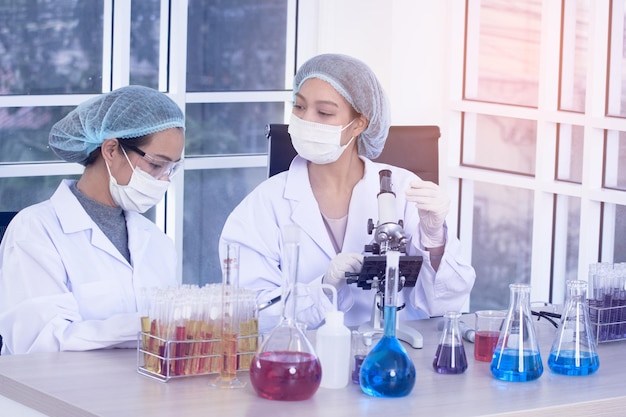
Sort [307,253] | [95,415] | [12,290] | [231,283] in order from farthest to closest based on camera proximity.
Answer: [307,253] < [12,290] < [231,283] < [95,415]

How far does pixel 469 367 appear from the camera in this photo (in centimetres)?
226

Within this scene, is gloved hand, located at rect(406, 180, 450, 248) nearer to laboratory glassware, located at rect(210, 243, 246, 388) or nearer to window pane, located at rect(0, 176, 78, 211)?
laboratory glassware, located at rect(210, 243, 246, 388)

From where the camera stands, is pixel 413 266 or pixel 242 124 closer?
pixel 413 266

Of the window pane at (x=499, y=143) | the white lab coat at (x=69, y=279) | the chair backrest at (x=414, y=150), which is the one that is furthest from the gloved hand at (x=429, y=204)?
the window pane at (x=499, y=143)

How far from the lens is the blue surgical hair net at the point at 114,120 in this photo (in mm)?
2666

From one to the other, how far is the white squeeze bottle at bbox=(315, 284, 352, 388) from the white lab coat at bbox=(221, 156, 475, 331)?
1.88 ft

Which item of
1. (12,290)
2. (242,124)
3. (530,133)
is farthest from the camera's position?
(242,124)

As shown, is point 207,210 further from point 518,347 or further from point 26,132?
point 518,347

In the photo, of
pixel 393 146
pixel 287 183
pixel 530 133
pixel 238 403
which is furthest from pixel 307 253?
pixel 530 133

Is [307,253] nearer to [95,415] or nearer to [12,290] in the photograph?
[12,290]

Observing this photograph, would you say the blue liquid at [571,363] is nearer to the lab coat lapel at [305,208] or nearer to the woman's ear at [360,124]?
the lab coat lapel at [305,208]

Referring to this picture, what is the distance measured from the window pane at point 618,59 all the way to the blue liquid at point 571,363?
67.8 inches

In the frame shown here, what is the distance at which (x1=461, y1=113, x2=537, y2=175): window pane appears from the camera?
414 centimetres

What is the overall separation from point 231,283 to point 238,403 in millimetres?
289
